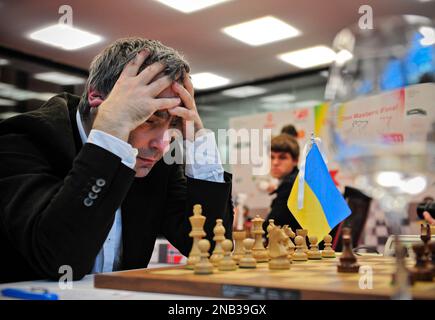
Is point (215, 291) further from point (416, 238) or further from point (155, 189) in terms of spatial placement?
point (416, 238)

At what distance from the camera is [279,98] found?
6480 mm

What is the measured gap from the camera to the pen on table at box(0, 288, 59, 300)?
765 mm

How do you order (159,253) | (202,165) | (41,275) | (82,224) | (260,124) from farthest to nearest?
(260,124)
(159,253)
(202,165)
(41,275)
(82,224)

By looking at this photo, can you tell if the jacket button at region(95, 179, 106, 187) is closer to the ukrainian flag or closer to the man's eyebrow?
the man's eyebrow

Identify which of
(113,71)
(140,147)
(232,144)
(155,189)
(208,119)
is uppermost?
(208,119)

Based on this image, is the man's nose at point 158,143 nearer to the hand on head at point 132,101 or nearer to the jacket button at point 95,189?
the hand on head at point 132,101

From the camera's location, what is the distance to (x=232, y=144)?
6.96 m

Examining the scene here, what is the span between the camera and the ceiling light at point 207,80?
652 centimetres

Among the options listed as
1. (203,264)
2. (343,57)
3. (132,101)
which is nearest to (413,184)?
(343,57)

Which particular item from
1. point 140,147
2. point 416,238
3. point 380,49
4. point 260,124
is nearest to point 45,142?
point 140,147

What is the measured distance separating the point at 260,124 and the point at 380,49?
5707 millimetres

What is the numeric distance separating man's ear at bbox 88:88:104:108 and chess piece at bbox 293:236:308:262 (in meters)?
0.70

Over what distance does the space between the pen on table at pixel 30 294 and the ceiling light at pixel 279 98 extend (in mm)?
5792

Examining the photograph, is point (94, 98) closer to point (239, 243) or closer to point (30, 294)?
point (239, 243)
